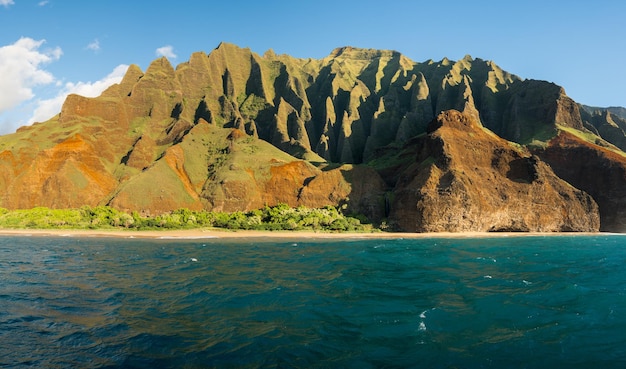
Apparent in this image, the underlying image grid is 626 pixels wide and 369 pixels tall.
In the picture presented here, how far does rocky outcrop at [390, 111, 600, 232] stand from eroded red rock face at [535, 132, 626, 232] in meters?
10.6

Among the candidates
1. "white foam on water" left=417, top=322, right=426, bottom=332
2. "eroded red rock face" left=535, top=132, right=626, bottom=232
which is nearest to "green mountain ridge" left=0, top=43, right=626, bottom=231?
"eroded red rock face" left=535, top=132, right=626, bottom=232

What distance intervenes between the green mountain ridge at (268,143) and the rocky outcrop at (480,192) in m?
0.50

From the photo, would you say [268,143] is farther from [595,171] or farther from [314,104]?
[595,171]

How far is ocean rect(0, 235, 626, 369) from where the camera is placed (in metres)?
14.5

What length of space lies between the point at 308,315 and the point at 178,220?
7396cm

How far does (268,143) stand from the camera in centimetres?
13250

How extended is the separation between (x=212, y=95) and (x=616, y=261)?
151687mm

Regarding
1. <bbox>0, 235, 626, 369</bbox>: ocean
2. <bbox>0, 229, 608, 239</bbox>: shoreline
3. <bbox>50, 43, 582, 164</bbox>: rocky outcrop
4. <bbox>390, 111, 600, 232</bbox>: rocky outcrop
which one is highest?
<bbox>50, 43, 582, 164</bbox>: rocky outcrop

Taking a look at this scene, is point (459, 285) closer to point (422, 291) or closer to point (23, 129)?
point (422, 291)

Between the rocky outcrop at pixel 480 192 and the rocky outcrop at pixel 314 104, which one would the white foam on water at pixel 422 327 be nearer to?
the rocky outcrop at pixel 480 192

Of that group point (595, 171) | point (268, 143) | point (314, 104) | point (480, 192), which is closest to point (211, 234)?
point (268, 143)

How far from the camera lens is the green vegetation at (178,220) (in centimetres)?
8411

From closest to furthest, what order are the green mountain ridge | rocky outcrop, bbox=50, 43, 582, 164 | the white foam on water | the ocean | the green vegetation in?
the ocean
the white foam on water
the green vegetation
the green mountain ridge
rocky outcrop, bbox=50, 43, 582, 164

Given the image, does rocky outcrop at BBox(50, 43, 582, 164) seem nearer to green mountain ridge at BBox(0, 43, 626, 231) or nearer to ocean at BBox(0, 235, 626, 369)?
green mountain ridge at BBox(0, 43, 626, 231)
